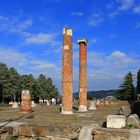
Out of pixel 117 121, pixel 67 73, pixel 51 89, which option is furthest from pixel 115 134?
pixel 51 89

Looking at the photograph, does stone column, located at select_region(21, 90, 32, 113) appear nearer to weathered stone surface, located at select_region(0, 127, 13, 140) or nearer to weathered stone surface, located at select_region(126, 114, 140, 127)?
weathered stone surface, located at select_region(0, 127, 13, 140)

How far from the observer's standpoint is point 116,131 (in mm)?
12734

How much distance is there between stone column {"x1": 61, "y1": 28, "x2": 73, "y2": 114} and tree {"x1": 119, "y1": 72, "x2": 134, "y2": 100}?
5439 cm

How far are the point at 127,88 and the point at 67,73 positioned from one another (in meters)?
56.5

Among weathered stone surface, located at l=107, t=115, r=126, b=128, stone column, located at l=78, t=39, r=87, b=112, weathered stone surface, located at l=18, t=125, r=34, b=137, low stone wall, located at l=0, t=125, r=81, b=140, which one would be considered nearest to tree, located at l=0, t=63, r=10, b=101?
stone column, located at l=78, t=39, r=87, b=112

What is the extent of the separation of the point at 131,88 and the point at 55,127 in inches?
2627

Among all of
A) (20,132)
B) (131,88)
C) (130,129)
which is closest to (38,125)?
(20,132)

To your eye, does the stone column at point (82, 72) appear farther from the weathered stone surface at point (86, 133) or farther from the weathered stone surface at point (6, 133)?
the weathered stone surface at point (86, 133)

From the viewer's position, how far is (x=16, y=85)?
76.1 metres

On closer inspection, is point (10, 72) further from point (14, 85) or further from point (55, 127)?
point (55, 127)

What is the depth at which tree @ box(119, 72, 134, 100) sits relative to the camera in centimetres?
7907

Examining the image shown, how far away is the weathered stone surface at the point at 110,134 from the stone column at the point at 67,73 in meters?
11.5

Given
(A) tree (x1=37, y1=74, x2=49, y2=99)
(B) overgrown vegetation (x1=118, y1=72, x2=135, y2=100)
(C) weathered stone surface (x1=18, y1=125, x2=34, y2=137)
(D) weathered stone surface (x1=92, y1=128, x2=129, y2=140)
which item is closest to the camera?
(D) weathered stone surface (x1=92, y1=128, x2=129, y2=140)

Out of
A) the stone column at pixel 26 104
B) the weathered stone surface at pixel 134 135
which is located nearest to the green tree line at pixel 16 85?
the stone column at pixel 26 104
